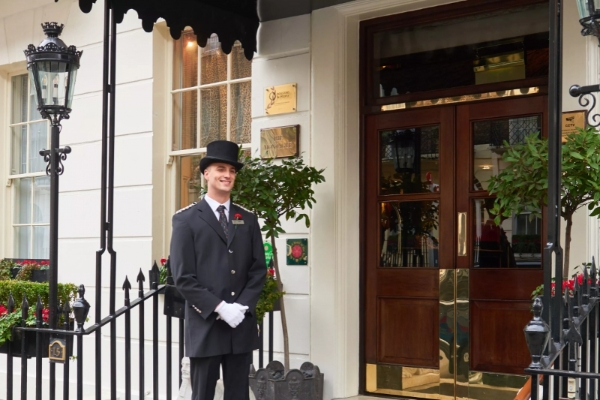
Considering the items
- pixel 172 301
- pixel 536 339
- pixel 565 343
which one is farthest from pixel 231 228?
pixel 536 339

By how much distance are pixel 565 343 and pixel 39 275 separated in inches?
258

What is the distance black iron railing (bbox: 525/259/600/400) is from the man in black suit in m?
1.69

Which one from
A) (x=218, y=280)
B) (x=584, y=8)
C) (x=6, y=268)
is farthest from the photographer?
(x=6, y=268)

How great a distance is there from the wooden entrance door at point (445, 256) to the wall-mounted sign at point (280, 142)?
58cm

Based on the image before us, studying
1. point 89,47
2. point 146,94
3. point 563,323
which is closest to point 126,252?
point 146,94

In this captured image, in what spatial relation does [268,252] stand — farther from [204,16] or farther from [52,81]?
[52,81]

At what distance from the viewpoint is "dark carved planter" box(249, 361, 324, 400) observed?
6.30m

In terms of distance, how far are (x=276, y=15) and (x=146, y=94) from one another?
5.45 ft

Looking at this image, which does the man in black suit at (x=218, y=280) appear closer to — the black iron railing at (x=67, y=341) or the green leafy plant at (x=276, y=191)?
the black iron railing at (x=67, y=341)

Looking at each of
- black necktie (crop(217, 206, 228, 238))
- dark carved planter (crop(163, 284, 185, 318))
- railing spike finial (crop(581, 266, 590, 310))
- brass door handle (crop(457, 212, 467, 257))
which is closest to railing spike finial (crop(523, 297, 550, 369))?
railing spike finial (crop(581, 266, 590, 310))

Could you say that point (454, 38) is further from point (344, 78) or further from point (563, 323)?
point (563, 323)

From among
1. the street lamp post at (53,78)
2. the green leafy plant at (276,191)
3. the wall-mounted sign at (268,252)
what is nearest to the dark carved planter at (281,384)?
the green leafy plant at (276,191)

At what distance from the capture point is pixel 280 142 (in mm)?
7117

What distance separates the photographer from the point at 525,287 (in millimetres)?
6086
